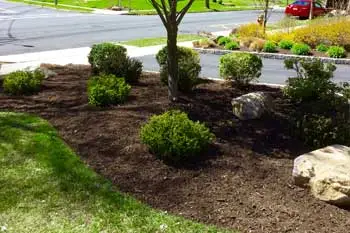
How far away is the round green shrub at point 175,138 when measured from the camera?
237 inches

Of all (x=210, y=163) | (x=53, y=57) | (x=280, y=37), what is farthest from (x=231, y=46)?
(x=210, y=163)

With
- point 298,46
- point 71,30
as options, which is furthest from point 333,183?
point 71,30

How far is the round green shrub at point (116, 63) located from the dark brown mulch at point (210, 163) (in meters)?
0.97

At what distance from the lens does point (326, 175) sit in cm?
522

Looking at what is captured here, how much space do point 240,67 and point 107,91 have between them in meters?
2.69

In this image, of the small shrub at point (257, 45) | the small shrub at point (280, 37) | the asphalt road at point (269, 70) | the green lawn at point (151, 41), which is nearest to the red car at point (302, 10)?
the green lawn at point (151, 41)

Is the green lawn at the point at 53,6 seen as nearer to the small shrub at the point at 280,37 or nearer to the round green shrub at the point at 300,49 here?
the small shrub at the point at 280,37

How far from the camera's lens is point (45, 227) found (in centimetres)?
477

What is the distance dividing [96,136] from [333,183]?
3.27 m

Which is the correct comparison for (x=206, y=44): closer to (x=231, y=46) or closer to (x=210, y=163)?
(x=231, y=46)

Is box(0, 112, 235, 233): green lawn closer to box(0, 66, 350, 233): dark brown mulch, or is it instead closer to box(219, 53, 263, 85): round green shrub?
box(0, 66, 350, 233): dark brown mulch

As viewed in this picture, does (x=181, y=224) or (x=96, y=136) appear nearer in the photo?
(x=181, y=224)

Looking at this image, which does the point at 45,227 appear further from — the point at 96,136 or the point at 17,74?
the point at 17,74

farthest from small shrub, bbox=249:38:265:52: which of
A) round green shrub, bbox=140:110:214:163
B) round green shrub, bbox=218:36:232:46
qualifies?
round green shrub, bbox=140:110:214:163
